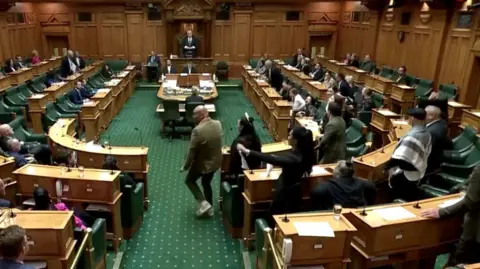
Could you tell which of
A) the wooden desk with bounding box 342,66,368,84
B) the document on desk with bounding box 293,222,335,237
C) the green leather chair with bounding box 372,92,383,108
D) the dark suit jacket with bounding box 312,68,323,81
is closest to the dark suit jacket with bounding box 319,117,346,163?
the document on desk with bounding box 293,222,335,237

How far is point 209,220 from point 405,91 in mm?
6888

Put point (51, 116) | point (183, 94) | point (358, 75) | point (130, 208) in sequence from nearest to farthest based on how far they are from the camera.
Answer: point (130, 208), point (51, 116), point (183, 94), point (358, 75)

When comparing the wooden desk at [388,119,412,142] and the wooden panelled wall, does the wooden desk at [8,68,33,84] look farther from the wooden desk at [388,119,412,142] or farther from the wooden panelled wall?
the wooden panelled wall

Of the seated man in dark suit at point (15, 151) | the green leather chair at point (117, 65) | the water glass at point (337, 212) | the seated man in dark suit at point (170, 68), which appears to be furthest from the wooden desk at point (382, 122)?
the green leather chair at point (117, 65)

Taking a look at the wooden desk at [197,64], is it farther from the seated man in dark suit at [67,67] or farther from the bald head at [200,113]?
the bald head at [200,113]

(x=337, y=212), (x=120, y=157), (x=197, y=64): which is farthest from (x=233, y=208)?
(x=197, y=64)

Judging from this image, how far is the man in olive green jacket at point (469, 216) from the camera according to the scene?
321 centimetres

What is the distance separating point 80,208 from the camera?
4762mm

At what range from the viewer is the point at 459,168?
5.73 m

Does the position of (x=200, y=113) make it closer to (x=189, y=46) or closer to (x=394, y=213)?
(x=394, y=213)

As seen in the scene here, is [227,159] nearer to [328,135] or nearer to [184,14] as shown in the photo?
[328,135]

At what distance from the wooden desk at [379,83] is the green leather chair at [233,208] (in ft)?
24.3

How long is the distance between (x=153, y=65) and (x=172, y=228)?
1141 cm

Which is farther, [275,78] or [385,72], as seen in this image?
[385,72]
